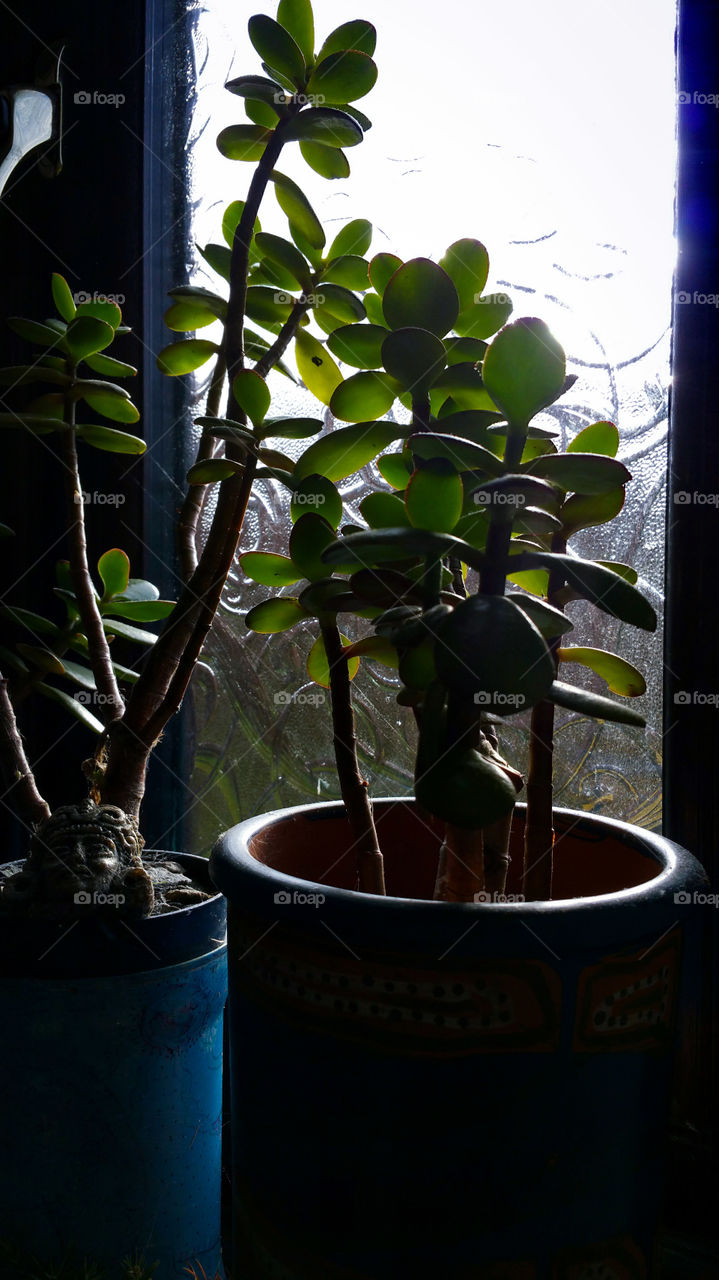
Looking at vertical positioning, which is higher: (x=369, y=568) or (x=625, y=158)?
(x=625, y=158)

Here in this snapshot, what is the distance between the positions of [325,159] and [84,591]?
0.48 m

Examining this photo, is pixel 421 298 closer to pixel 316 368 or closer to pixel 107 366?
pixel 316 368

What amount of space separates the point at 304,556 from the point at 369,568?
0.23 ft

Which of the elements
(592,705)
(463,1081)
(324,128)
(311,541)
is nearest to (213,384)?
(324,128)

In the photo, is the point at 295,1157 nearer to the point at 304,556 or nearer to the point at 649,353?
the point at 304,556

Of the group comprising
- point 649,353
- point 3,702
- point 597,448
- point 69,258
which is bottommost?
point 3,702

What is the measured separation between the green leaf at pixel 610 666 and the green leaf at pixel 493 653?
0.49ft

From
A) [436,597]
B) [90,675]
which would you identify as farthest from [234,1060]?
[90,675]

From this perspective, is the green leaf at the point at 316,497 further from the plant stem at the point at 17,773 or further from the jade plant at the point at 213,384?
the plant stem at the point at 17,773

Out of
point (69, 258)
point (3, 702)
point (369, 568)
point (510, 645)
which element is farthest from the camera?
point (69, 258)

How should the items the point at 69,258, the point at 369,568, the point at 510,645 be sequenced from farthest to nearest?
the point at 69,258 < the point at 369,568 < the point at 510,645

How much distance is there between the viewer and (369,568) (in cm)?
64

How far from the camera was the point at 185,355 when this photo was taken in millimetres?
960

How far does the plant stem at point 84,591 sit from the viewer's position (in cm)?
97
